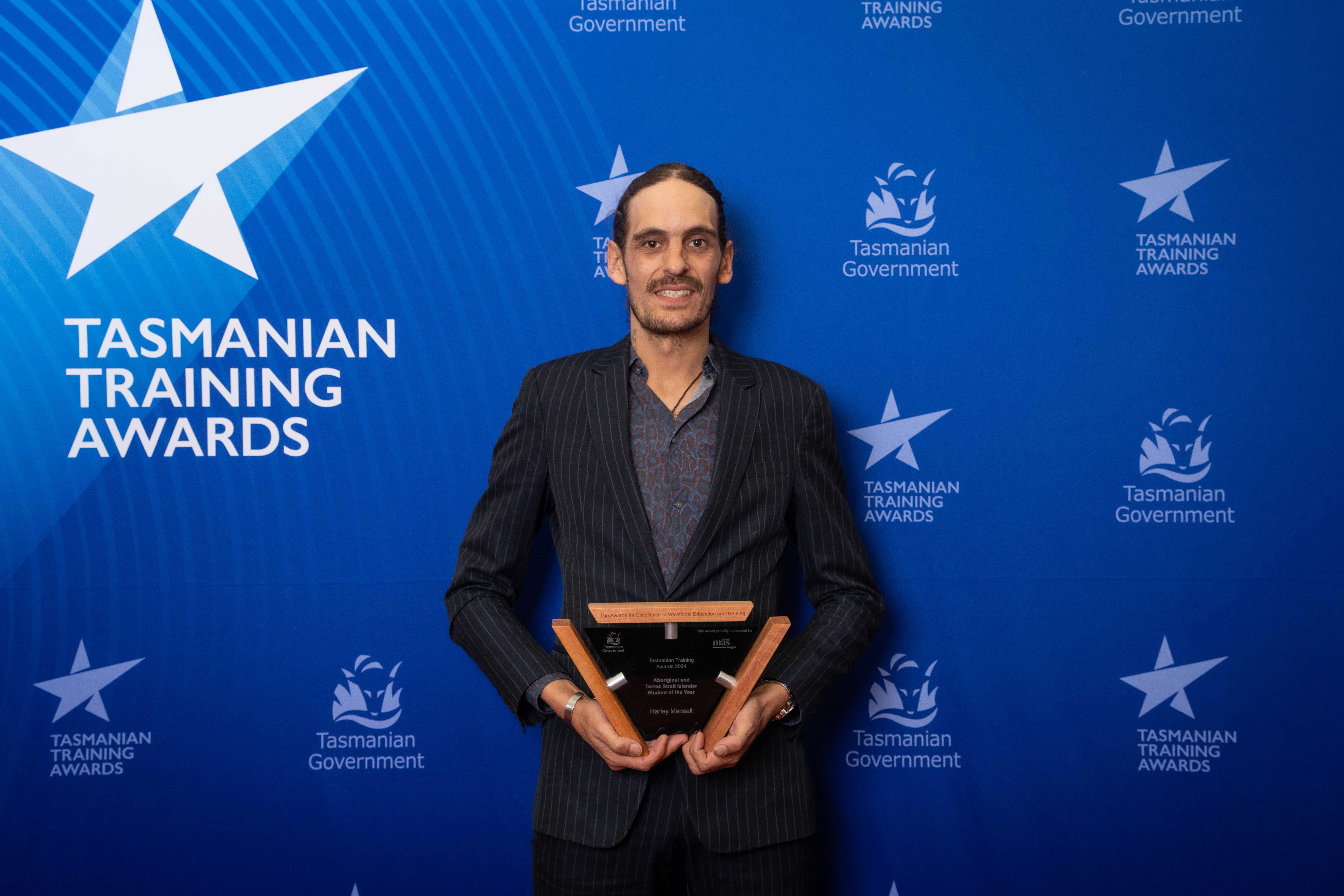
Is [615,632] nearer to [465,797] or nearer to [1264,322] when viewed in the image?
[465,797]

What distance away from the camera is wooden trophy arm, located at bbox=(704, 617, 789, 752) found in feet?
4.75

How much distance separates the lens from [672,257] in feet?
5.89

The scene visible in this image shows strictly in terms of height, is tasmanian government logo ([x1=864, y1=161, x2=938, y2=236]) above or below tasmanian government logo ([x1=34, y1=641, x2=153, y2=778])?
above

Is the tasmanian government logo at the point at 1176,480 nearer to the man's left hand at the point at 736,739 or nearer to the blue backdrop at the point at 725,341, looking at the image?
the blue backdrop at the point at 725,341

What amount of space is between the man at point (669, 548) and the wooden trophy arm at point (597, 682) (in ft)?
0.14

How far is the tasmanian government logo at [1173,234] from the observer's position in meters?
2.25

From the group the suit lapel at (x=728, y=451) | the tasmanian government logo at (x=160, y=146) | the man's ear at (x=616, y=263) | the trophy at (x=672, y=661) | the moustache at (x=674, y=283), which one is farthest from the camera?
the tasmanian government logo at (x=160, y=146)

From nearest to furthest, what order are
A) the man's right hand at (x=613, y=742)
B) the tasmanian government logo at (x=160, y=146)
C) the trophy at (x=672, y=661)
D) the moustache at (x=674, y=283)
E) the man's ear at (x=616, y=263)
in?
the trophy at (x=672, y=661) → the man's right hand at (x=613, y=742) → the moustache at (x=674, y=283) → the man's ear at (x=616, y=263) → the tasmanian government logo at (x=160, y=146)

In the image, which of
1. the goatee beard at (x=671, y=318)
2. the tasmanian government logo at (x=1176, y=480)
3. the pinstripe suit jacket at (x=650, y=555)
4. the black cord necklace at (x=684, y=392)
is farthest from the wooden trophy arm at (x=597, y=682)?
the tasmanian government logo at (x=1176, y=480)

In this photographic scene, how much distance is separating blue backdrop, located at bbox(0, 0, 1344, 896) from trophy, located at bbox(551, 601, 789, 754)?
2.50 ft

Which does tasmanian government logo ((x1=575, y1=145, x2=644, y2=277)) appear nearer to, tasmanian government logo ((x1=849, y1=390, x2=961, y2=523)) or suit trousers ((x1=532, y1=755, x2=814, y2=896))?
tasmanian government logo ((x1=849, y1=390, x2=961, y2=523))

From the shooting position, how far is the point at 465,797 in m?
2.26

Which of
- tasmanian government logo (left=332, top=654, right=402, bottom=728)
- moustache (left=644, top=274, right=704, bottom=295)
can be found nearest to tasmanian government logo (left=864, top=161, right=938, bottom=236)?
moustache (left=644, top=274, right=704, bottom=295)

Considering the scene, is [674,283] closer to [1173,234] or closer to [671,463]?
[671,463]
